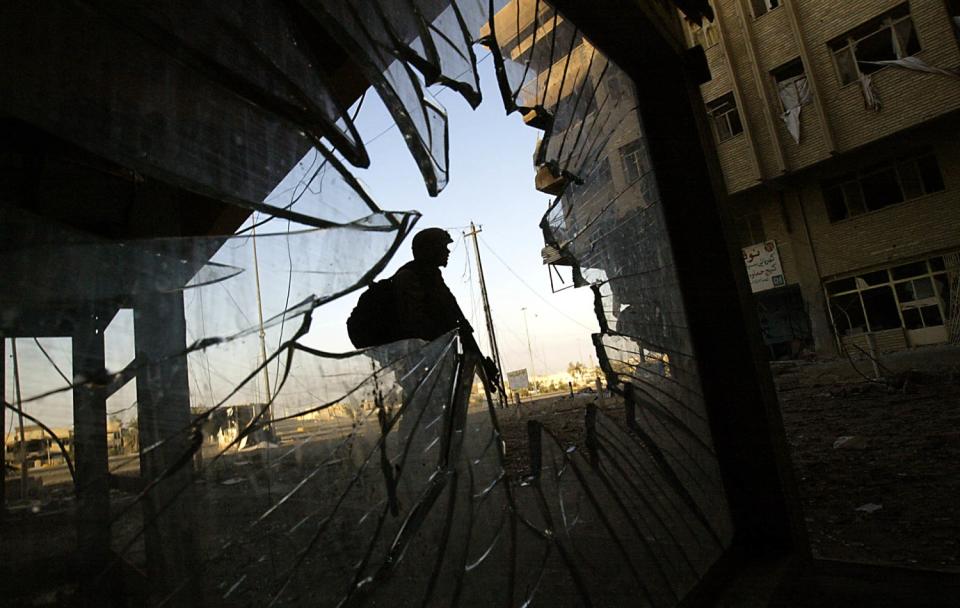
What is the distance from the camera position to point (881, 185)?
922 centimetres

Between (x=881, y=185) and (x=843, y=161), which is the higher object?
(x=843, y=161)

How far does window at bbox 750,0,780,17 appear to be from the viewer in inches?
388

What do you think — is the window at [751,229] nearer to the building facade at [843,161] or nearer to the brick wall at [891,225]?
the building facade at [843,161]

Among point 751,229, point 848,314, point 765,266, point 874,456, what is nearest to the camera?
point 874,456

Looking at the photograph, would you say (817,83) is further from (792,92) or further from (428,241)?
(428,241)

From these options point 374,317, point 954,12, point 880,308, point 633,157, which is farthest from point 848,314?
point 374,317

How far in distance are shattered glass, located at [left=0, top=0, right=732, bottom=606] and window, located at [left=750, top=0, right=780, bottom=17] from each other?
11753 mm

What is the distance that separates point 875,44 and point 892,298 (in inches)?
186

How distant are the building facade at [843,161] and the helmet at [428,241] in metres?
8.76

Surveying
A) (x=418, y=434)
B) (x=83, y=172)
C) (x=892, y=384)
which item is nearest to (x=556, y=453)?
(x=418, y=434)

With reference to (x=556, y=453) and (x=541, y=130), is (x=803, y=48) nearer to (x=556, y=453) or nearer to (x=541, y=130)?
(x=541, y=130)

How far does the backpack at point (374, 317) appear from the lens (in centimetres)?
80

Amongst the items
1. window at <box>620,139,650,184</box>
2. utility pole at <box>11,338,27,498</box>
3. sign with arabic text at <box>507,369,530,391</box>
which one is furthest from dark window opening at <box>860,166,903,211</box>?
utility pole at <box>11,338,27,498</box>

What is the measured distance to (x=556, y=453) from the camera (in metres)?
1.18
